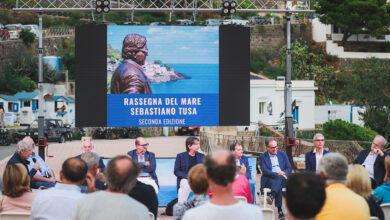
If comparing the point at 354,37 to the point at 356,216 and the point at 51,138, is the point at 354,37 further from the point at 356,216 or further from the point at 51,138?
the point at 356,216

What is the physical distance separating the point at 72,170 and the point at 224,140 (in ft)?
56.3

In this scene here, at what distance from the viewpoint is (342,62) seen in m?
55.5

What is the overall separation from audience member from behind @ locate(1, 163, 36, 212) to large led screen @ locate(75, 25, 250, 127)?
8.76 m

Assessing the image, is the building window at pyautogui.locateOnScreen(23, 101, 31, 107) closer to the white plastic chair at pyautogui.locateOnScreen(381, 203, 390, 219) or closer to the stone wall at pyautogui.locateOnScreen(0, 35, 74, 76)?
the stone wall at pyautogui.locateOnScreen(0, 35, 74, 76)

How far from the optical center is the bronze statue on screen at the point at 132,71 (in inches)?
570

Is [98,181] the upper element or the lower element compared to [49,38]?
lower

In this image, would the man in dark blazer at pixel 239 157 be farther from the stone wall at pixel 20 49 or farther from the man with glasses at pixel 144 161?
the stone wall at pixel 20 49

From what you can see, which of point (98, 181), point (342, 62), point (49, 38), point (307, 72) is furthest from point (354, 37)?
point (98, 181)

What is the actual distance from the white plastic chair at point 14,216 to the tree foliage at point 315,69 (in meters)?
46.2

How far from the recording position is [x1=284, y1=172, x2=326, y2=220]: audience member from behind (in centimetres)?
354

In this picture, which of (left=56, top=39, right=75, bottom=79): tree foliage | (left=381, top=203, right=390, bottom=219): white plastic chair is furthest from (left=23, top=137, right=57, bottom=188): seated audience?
(left=56, top=39, right=75, bottom=79): tree foliage

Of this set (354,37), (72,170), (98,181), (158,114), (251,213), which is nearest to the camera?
(251,213)

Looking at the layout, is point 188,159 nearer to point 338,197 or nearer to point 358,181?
point 358,181

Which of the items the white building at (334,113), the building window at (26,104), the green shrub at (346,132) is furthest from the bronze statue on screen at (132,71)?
the white building at (334,113)
